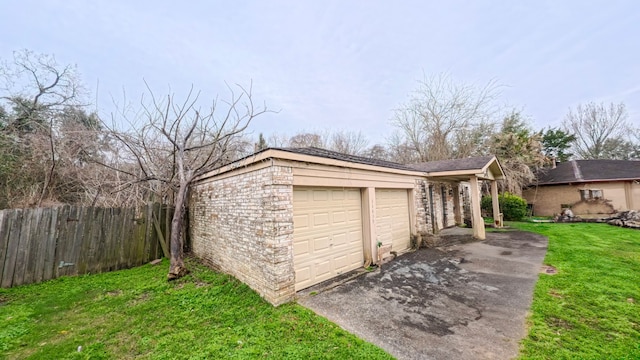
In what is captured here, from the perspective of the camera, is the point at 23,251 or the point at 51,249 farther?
the point at 51,249

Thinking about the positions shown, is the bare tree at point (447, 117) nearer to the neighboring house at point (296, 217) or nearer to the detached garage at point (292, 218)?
the neighboring house at point (296, 217)

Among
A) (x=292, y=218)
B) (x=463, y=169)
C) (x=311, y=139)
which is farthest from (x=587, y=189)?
(x=292, y=218)

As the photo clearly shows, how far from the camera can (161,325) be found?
3.39 metres

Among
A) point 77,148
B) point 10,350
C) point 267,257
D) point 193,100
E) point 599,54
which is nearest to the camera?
point 10,350

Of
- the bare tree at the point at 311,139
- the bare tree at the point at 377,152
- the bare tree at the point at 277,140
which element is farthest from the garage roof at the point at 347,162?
the bare tree at the point at 311,139

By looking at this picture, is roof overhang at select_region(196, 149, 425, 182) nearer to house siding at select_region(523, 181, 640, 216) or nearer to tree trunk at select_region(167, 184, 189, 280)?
tree trunk at select_region(167, 184, 189, 280)

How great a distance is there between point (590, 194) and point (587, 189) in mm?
329

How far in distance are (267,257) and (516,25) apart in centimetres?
1219

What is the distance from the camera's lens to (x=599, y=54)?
434 inches

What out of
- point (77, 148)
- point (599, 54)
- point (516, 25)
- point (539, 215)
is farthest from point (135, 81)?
point (539, 215)

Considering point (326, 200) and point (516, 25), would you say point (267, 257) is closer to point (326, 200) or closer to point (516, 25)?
point (326, 200)

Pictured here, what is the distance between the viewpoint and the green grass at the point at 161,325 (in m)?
2.77

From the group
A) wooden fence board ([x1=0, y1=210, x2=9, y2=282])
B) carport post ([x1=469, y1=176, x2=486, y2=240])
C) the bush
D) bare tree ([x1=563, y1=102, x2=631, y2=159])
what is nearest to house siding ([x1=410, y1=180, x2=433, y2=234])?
carport post ([x1=469, y1=176, x2=486, y2=240])

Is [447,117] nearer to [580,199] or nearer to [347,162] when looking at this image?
[580,199]
